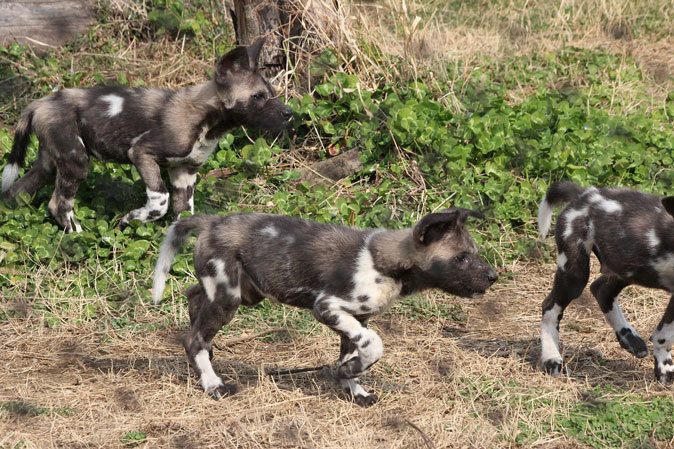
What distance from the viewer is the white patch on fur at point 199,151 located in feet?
23.1

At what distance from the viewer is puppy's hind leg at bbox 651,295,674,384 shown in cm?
536

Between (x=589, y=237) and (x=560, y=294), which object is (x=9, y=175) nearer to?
(x=560, y=294)

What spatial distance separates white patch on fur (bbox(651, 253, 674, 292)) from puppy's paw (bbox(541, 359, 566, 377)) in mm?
795

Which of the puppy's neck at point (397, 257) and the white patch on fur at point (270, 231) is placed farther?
the white patch on fur at point (270, 231)

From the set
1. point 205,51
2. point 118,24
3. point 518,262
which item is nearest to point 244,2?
point 205,51

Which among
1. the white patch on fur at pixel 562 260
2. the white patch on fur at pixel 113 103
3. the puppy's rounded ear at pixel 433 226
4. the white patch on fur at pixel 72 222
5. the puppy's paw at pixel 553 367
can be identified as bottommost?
the white patch on fur at pixel 72 222

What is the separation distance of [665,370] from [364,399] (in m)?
1.81

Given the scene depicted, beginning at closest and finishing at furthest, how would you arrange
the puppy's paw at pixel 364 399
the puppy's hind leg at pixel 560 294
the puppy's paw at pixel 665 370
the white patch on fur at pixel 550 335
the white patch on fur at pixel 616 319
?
the puppy's paw at pixel 364 399, the puppy's paw at pixel 665 370, the puppy's hind leg at pixel 560 294, the white patch on fur at pixel 550 335, the white patch on fur at pixel 616 319

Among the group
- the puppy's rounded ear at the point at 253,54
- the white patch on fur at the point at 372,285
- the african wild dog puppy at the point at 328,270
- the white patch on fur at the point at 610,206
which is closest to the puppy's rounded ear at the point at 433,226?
the african wild dog puppy at the point at 328,270

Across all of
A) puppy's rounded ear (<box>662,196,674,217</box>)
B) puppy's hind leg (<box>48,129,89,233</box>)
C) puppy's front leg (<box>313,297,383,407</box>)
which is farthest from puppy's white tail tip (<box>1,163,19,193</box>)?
puppy's rounded ear (<box>662,196,674,217</box>)

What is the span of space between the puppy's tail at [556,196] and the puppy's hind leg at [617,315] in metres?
0.53

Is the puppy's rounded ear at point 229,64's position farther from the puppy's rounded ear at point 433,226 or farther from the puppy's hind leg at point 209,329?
the puppy's rounded ear at point 433,226

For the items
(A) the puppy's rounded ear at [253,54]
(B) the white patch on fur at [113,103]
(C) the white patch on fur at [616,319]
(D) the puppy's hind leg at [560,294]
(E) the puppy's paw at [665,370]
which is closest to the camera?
(E) the puppy's paw at [665,370]

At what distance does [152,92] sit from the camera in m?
7.18
